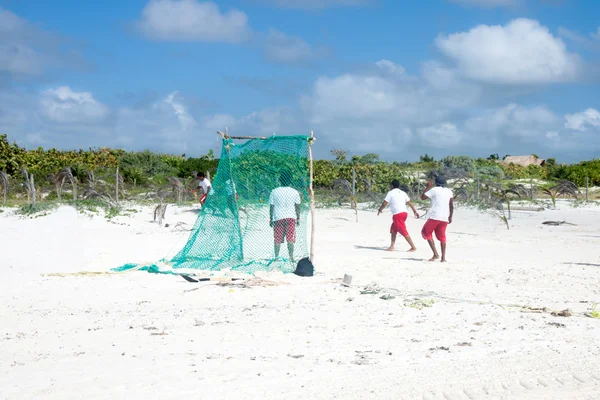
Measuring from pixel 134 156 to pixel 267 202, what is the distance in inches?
1162

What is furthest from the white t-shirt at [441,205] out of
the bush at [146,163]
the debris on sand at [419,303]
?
the bush at [146,163]

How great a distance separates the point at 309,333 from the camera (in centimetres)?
605

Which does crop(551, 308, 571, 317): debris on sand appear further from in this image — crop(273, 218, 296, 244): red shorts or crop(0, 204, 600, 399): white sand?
crop(273, 218, 296, 244): red shorts

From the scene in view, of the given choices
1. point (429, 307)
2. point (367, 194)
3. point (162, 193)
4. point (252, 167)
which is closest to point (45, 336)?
point (429, 307)

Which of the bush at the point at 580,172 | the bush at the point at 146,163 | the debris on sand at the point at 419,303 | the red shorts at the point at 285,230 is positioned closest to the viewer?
the debris on sand at the point at 419,303

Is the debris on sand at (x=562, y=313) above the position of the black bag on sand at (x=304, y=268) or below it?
below

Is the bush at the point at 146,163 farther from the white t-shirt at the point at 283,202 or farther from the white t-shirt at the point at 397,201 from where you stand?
the white t-shirt at the point at 283,202

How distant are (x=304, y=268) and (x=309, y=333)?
3408 millimetres

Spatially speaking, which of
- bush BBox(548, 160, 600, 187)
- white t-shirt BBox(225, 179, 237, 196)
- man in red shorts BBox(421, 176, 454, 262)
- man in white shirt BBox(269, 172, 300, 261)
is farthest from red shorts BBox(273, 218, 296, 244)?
bush BBox(548, 160, 600, 187)

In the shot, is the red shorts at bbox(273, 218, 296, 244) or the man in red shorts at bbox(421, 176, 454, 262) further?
the man in red shorts at bbox(421, 176, 454, 262)

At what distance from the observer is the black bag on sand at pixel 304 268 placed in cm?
941

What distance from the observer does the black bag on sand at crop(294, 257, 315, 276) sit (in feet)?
30.9

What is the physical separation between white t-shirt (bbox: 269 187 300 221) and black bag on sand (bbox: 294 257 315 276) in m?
0.96

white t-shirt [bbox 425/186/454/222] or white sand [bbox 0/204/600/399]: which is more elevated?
white t-shirt [bbox 425/186/454/222]
